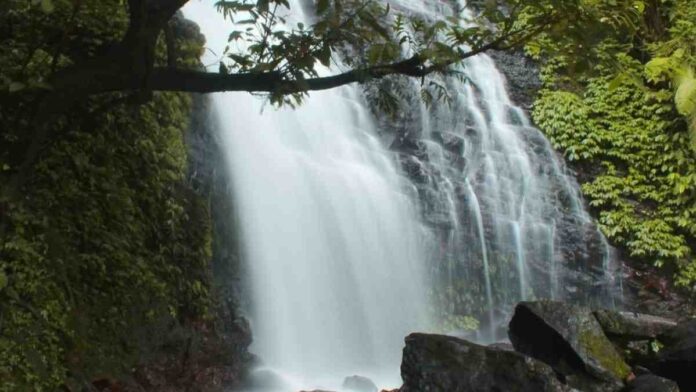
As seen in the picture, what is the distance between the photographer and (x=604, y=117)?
13328mm

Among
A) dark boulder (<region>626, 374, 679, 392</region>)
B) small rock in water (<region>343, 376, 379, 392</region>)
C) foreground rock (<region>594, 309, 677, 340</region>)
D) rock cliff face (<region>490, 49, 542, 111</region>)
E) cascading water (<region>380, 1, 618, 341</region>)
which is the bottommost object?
small rock in water (<region>343, 376, 379, 392</region>)

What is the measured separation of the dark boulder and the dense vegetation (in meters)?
6.45

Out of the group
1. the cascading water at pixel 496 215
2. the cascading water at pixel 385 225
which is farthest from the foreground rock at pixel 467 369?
the cascading water at pixel 496 215

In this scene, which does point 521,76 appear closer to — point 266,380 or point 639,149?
point 639,149

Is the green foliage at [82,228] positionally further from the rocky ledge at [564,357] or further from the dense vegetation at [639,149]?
the dense vegetation at [639,149]

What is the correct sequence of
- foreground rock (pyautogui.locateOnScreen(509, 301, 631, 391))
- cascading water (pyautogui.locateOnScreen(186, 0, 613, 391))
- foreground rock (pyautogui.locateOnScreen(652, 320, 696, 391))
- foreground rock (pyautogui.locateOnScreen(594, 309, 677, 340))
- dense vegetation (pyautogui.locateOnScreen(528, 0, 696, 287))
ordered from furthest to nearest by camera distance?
dense vegetation (pyautogui.locateOnScreen(528, 0, 696, 287)) < cascading water (pyautogui.locateOnScreen(186, 0, 613, 391)) < foreground rock (pyautogui.locateOnScreen(594, 309, 677, 340)) < foreground rock (pyautogui.locateOnScreen(652, 320, 696, 391)) < foreground rock (pyautogui.locateOnScreen(509, 301, 631, 391))

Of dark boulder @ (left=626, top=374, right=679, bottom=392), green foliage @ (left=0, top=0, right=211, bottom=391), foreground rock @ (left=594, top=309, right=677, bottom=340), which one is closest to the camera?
green foliage @ (left=0, top=0, right=211, bottom=391)

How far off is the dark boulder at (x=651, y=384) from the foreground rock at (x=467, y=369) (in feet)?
2.12

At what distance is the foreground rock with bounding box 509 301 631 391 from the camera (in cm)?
581

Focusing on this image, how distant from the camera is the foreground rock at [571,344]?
5809 millimetres

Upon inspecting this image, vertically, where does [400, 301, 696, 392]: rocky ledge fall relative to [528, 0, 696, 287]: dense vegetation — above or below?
below

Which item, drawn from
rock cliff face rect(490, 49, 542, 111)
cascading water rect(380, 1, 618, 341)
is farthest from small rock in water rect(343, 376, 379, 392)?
rock cliff face rect(490, 49, 542, 111)

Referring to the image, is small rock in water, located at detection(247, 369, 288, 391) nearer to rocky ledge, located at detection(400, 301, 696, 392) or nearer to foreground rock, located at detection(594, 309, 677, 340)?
rocky ledge, located at detection(400, 301, 696, 392)

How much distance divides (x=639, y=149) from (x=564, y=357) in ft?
26.0
